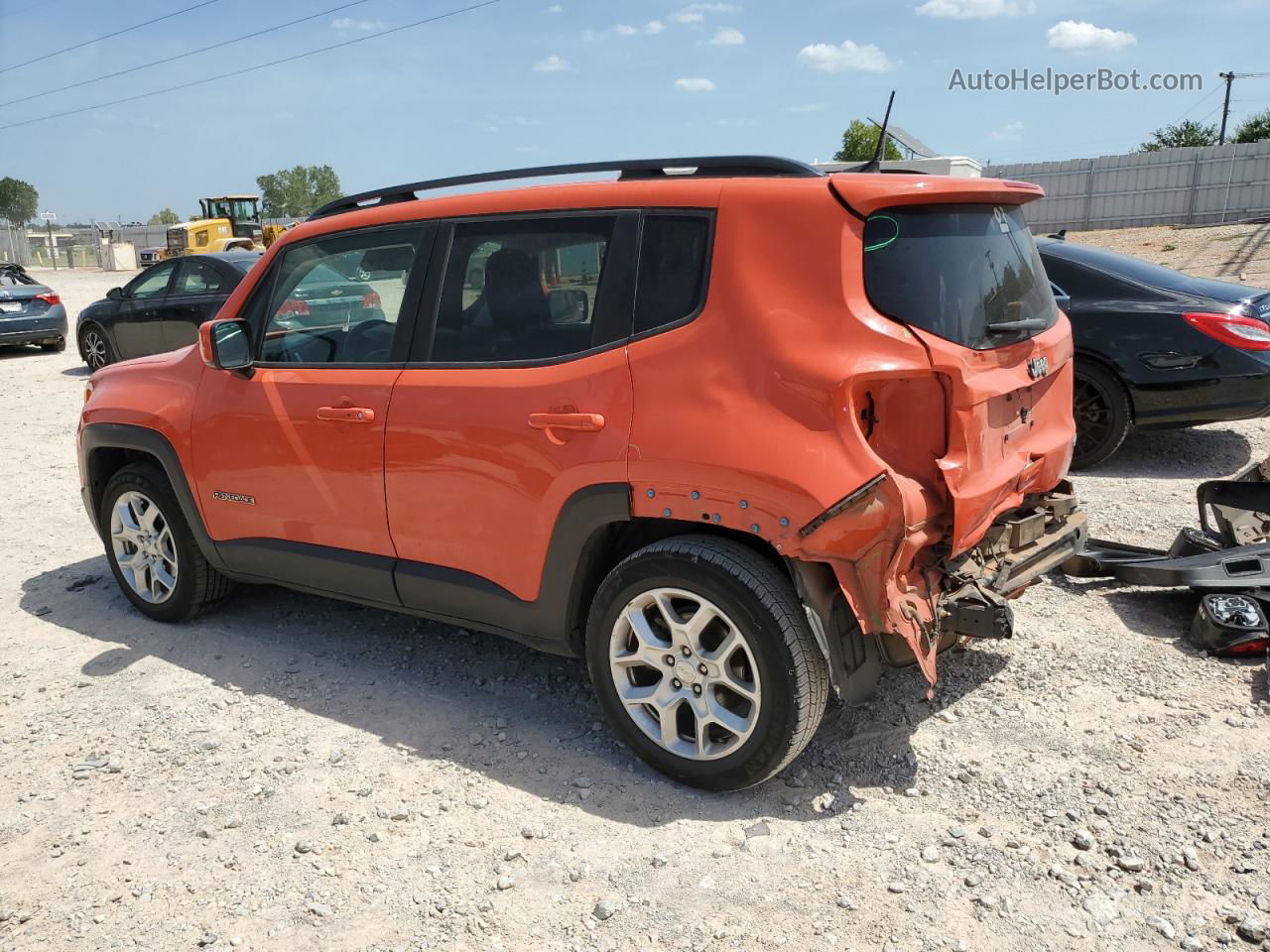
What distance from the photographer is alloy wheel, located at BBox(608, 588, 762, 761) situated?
10.4 feet

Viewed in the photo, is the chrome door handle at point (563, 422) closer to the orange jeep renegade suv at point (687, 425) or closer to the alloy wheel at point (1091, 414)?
the orange jeep renegade suv at point (687, 425)

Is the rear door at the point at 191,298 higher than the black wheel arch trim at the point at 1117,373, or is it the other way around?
the rear door at the point at 191,298

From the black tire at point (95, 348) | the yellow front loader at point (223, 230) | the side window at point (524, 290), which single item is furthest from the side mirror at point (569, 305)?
the yellow front loader at point (223, 230)

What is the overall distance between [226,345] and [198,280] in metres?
8.74

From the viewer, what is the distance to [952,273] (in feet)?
10.3

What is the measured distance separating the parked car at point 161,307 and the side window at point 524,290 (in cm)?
865

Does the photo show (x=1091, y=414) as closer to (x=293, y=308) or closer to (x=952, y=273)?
(x=952, y=273)

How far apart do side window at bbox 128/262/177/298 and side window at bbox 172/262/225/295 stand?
0.25m

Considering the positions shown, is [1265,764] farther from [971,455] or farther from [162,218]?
[162,218]

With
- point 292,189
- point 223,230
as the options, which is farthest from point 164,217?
point 223,230

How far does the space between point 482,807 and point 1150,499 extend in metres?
4.82

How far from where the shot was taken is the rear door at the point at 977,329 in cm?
299

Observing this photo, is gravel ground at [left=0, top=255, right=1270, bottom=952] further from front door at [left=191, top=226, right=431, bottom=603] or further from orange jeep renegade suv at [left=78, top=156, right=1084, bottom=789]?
front door at [left=191, top=226, right=431, bottom=603]

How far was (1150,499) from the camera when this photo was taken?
6262 millimetres
